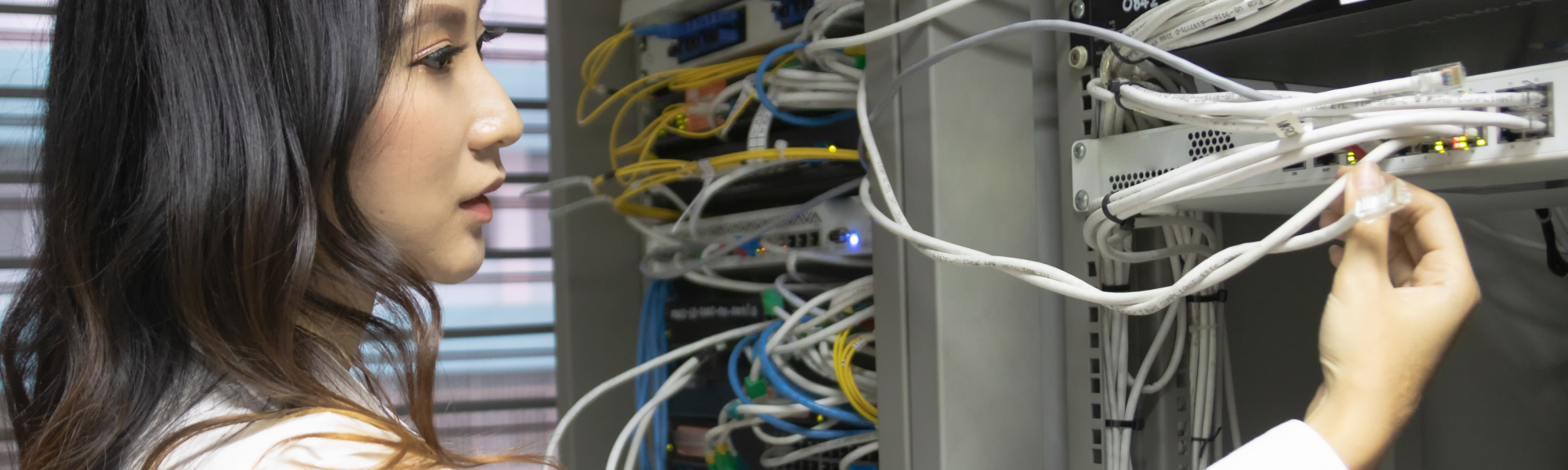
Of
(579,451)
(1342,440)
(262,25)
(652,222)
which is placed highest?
(262,25)

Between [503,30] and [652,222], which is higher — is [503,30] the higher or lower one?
Result: the higher one

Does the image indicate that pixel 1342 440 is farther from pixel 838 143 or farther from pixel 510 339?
pixel 510 339

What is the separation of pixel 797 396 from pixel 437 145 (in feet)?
1.66

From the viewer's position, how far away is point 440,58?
0.65 metres

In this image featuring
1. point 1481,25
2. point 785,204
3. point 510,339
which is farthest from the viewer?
point 510,339

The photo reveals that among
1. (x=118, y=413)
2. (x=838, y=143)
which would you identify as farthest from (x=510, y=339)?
(x=118, y=413)

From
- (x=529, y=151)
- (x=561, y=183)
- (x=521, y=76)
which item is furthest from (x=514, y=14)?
(x=561, y=183)

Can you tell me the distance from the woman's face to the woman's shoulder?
0.16 metres

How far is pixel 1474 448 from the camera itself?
0.97 metres

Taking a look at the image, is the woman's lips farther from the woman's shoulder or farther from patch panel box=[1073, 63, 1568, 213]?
patch panel box=[1073, 63, 1568, 213]

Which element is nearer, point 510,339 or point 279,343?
point 279,343

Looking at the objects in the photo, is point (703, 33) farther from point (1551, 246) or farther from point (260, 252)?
point (1551, 246)

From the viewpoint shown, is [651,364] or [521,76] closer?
[651,364]

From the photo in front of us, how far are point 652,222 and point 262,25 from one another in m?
0.80
